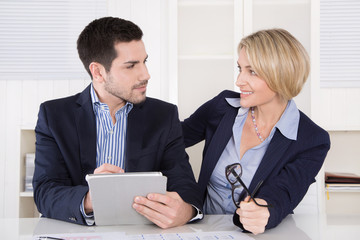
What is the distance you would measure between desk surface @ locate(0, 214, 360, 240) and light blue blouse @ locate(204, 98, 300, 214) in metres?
0.39

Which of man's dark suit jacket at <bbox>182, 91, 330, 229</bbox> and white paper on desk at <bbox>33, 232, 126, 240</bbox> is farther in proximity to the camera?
man's dark suit jacket at <bbox>182, 91, 330, 229</bbox>

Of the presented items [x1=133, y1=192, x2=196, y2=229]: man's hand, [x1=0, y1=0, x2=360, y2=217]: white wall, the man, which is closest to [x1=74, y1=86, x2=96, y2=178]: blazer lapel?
the man

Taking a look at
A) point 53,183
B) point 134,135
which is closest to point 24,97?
point 134,135

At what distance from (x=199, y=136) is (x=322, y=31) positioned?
70.3 inches

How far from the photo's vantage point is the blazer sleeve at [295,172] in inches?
63.5

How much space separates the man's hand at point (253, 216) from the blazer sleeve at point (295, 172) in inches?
2.6

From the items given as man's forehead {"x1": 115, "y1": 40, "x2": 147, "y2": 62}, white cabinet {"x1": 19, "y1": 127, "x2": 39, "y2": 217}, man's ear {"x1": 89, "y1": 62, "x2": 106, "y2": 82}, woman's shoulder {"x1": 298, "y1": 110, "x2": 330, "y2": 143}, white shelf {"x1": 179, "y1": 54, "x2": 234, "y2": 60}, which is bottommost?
white cabinet {"x1": 19, "y1": 127, "x2": 39, "y2": 217}

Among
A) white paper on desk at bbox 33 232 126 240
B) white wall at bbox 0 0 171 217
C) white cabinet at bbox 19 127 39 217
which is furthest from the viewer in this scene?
white wall at bbox 0 0 171 217

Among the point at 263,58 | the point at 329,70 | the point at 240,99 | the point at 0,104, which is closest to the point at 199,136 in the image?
the point at 240,99

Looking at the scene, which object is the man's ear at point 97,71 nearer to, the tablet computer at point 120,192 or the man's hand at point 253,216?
the tablet computer at point 120,192

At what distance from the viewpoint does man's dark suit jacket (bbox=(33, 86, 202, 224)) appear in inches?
67.8

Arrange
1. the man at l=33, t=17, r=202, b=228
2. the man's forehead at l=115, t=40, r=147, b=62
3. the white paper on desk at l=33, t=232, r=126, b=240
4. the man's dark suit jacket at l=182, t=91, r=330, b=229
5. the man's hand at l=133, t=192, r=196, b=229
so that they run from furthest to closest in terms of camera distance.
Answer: the man's forehead at l=115, t=40, r=147, b=62, the man at l=33, t=17, r=202, b=228, the man's dark suit jacket at l=182, t=91, r=330, b=229, the man's hand at l=133, t=192, r=196, b=229, the white paper on desk at l=33, t=232, r=126, b=240

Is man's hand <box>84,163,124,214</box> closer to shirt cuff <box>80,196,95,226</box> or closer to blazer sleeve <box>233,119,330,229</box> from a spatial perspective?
shirt cuff <box>80,196,95,226</box>

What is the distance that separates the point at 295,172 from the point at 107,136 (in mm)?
830
